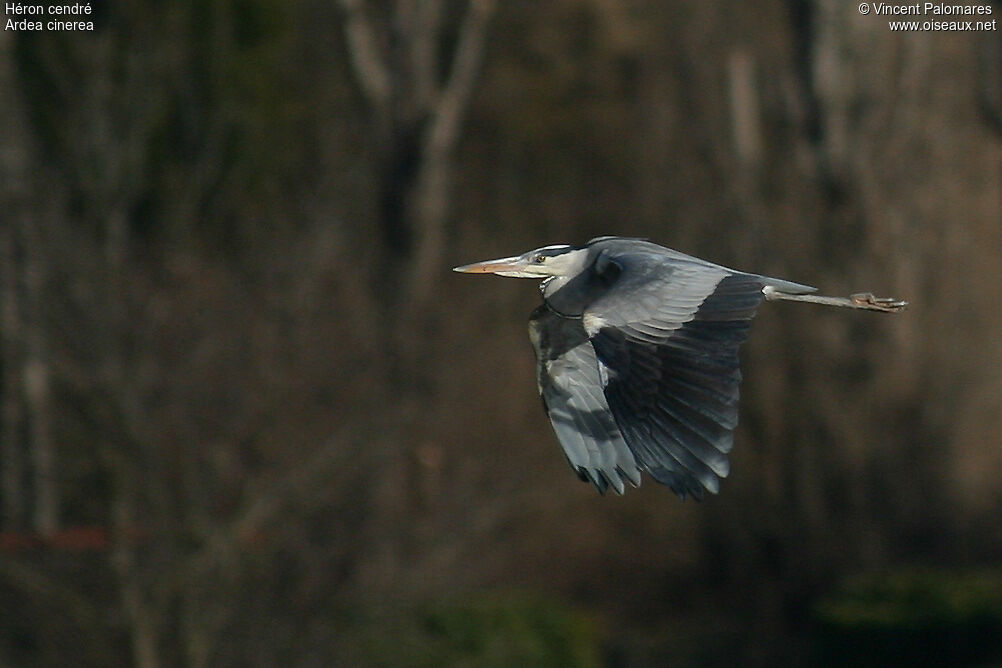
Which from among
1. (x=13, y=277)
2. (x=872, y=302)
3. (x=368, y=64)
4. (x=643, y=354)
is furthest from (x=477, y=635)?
(x=368, y=64)

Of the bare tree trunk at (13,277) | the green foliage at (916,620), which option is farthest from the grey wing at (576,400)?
the green foliage at (916,620)

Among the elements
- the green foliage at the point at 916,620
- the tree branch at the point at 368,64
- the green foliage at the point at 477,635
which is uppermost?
the tree branch at the point at 368,64

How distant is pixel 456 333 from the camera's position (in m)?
9.28

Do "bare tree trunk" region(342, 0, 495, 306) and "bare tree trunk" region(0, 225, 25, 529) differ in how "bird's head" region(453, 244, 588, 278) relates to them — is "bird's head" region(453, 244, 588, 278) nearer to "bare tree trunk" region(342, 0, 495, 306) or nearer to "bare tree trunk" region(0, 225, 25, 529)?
"bare tree trunk" region(0, 225, 25, 529)

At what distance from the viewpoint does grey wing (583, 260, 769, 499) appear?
13.8 feet

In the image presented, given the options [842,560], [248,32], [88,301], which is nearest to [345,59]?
[248,32]

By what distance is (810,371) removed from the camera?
A: 464 inches

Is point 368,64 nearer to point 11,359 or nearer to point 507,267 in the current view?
point 11,359

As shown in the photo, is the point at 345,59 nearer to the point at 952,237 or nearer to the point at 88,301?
the point at 952,237

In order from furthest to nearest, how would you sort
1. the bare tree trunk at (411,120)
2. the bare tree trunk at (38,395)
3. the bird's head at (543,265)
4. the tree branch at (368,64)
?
the tree branch at (368,64) < the bare tree trunk at (411,120) < the bare tree trunk at (38,395) < the bird's head at (543,265)

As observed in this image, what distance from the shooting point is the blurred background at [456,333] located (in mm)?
7234

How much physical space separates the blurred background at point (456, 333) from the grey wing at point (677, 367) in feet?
10.2

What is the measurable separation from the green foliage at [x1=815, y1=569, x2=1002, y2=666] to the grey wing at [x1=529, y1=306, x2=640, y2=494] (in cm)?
451

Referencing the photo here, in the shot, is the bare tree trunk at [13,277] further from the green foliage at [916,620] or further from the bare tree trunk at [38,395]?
the green foliage at [916,620]
